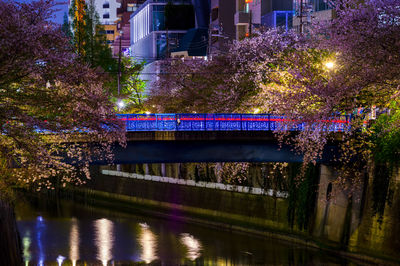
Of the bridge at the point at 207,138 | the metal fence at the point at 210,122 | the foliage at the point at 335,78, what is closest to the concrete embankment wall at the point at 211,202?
the foliage at the point at 335,78

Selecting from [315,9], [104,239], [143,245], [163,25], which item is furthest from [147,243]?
[163,25]

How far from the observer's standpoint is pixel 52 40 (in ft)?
63.3

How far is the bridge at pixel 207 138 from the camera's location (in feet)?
113

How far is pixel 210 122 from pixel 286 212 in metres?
9.82

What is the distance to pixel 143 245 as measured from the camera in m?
42.9

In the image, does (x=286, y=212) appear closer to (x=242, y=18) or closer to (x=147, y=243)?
(x=147, y=243)

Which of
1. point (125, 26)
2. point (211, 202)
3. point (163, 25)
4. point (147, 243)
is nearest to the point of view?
point (147, 243)

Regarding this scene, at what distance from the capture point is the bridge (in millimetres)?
34562

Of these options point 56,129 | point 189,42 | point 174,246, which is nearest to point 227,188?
point 174,246

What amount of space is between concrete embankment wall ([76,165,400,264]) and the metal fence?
3930mm

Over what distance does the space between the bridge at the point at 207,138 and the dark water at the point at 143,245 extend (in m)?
5.53

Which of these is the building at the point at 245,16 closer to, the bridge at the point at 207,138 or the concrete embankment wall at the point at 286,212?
the concrete embankment wall at the point at 286,212

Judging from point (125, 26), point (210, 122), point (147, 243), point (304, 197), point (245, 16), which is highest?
point (125, 26)

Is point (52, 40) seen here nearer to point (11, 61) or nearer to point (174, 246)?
point (11, 61)
